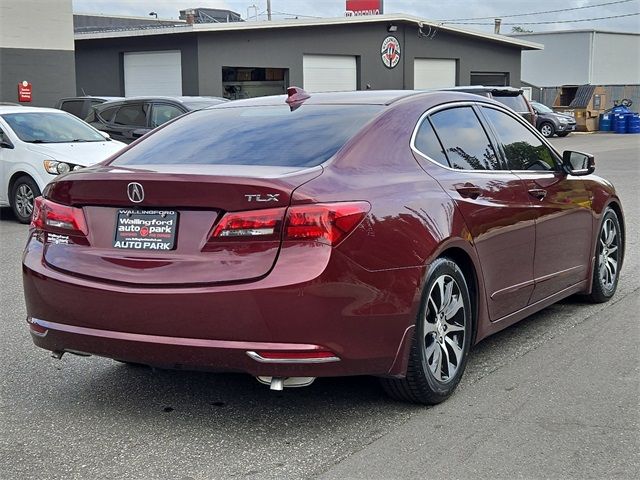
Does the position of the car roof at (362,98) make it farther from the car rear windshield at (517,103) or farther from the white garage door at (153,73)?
the white garage door at (153,73)

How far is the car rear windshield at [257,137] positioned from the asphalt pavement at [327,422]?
4.13 feet

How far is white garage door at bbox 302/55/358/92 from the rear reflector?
3125cm

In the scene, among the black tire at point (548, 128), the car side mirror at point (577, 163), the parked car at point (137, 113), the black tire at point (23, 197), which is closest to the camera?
the car side mirror at point (577, 163)

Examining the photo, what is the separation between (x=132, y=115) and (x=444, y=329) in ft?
43.1

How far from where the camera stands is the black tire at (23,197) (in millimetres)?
12133

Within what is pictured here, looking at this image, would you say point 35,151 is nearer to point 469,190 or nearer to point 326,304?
point 469,190

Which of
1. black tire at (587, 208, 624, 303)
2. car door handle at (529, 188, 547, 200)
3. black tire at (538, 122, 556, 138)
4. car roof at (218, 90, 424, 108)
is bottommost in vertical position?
black tire at (538, 122, 556, 138)

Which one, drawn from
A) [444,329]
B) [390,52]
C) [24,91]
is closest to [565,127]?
[390,52]

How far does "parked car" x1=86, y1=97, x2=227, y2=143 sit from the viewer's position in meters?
16.0

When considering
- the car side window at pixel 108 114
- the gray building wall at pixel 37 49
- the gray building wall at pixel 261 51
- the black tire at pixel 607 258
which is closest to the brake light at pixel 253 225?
the black tire at pixel 607 258

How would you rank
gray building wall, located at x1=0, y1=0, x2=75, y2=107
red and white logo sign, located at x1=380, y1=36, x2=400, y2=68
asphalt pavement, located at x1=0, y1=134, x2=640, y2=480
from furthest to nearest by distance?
red and white logo sign, located at x1=380, y1=36, x2=400, y2=68 < gray building wall, located at x1=0, y1=0, x2=75, y2=107 < asphalt pavement, located at x1=0, y1=134, x2=640, y2=480

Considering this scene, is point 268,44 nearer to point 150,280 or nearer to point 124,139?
point 124,139

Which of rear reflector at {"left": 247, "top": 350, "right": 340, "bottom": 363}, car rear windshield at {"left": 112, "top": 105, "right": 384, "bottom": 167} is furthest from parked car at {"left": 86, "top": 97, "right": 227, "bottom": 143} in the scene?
rear reflector at {"left": 247, "top": 350, "right": 340, "bottom": 363}

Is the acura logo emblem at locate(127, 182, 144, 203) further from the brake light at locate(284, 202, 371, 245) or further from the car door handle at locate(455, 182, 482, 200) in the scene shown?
the car door handle at locate(455, 182, 482, 200)
